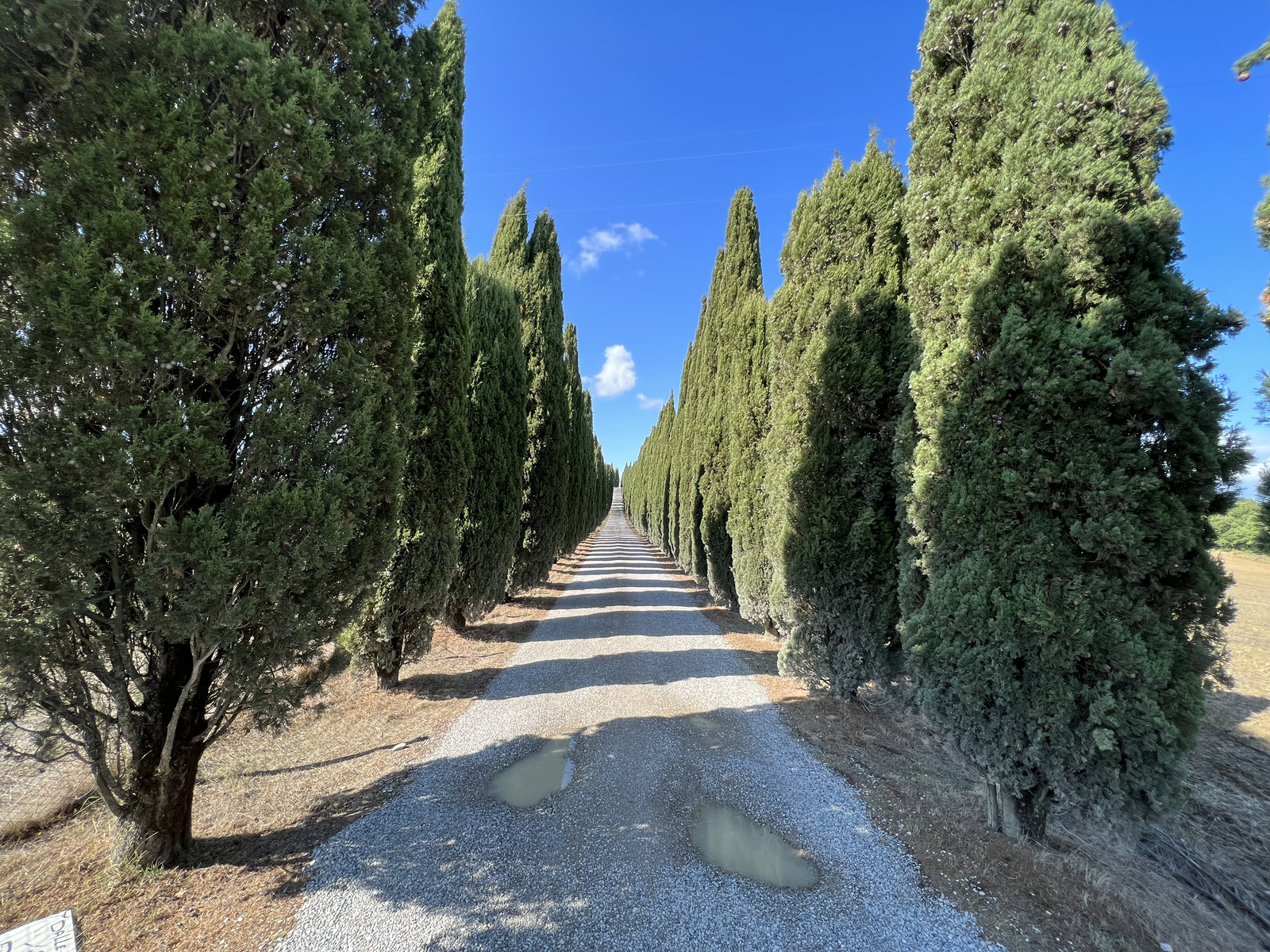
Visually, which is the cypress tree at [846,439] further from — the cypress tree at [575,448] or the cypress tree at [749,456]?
the cypress tree at [575,448]

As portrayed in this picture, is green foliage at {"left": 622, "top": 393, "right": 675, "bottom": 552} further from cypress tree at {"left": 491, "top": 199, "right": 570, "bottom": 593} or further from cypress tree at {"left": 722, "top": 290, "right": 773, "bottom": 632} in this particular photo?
cypress tree at {"left": 722, "top": 290, "right": 773, "bottom": 632}

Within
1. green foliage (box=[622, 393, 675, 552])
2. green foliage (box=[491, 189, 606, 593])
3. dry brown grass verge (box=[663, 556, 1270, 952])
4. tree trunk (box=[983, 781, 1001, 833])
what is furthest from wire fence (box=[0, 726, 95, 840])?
green foliage (box=[622, 393, 675, 552])

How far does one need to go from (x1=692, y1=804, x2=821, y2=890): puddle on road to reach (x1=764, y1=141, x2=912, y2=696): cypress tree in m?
2.49

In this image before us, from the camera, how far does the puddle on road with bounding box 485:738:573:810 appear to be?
3.64 meters

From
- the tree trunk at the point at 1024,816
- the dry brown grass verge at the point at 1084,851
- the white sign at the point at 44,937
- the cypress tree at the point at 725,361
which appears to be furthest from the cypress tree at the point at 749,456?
the white sign at the point at 44,937

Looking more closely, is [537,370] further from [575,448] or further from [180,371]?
[180,371]

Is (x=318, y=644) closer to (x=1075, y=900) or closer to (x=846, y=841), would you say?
(x=846, y=841)

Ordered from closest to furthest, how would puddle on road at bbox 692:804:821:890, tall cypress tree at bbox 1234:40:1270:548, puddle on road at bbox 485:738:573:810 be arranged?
tall cypress tree at bbox 1234:40:1270:548, puddle on road at bbox 692:804:821:890, puddle on road at bbox 485:738:573:810

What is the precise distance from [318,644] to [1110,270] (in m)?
5.41

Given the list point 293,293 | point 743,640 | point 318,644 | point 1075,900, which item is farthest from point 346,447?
point 743,640

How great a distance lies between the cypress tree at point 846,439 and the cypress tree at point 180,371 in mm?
4593

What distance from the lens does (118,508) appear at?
7.39 feet

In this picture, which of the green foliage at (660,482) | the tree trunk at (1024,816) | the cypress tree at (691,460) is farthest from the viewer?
the green foliage at (660,482)

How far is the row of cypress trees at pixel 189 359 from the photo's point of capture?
83.8 inches
